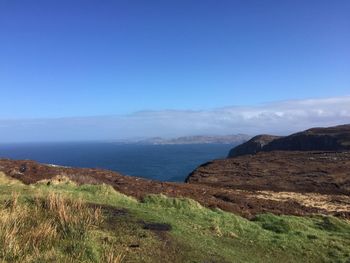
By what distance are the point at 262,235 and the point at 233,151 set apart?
8905 centimetres

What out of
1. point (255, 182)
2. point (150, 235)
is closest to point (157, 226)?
point (150, 235)

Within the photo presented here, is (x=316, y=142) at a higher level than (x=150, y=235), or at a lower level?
higher

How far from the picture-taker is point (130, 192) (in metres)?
23.6

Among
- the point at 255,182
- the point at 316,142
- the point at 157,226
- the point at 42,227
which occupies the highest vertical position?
the point at 316,142

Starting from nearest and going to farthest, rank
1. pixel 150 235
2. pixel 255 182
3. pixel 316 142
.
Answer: pixel 150 235 → pixel 255 182 → pixel 316 142

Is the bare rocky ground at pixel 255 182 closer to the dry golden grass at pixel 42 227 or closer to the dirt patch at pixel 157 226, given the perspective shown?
the dirt patch at pixel 157 226

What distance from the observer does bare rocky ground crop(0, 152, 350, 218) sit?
25044mm

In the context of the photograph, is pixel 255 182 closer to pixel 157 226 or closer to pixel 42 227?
pixel 157 226

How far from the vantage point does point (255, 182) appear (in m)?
43.8

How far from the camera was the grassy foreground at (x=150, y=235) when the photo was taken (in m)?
10.7

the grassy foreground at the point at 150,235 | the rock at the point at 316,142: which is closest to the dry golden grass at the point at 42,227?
the grassy foreground at the point at 150,235

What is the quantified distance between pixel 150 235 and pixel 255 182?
3135cm

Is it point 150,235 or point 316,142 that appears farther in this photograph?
point 316,142

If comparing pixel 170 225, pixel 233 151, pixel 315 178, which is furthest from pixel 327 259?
pixel 233 151
